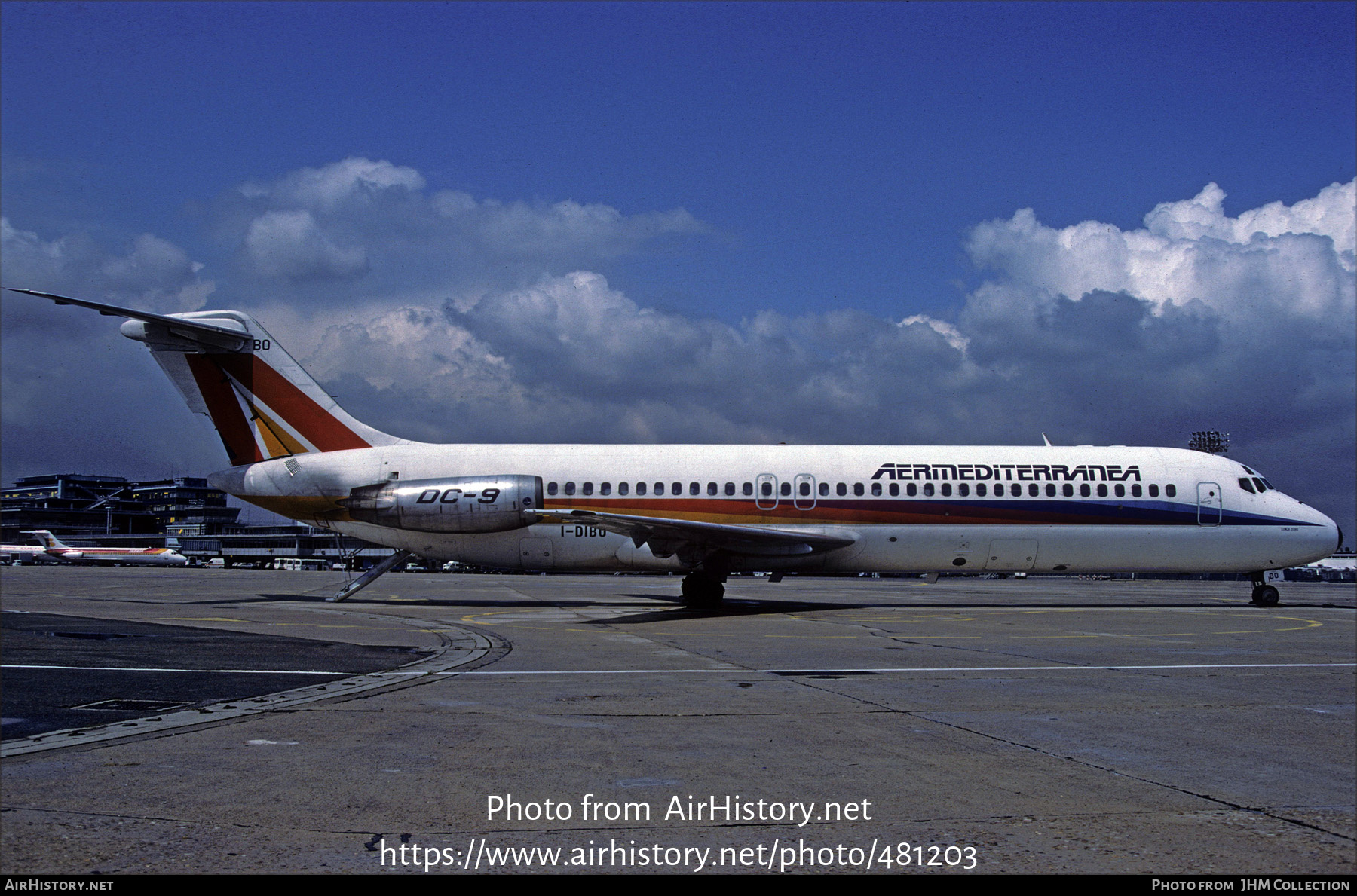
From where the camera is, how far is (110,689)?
944 centimetres

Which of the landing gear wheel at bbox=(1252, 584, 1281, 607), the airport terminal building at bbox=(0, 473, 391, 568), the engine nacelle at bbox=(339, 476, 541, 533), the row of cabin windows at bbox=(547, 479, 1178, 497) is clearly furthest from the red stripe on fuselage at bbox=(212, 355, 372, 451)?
the airport terminal building at bbox=(0, 473, 391, 568)

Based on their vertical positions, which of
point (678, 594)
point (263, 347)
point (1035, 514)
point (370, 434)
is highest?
point (263, 347)

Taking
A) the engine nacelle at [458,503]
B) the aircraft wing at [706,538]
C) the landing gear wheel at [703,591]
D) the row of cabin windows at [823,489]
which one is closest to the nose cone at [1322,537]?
the row of cabin windows at [823,489]

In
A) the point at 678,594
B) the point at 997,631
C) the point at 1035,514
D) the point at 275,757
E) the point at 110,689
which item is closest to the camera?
the point at 275,757

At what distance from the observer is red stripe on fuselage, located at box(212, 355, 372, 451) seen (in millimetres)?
25859

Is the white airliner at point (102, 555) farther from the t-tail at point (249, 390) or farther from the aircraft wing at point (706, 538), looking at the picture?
the aircraft wing at point (706, 538)

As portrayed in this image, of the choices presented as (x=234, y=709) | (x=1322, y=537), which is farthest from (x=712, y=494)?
(x=234, y=709)

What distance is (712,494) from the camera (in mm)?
25328

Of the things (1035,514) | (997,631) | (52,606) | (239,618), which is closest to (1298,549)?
(1035,514)

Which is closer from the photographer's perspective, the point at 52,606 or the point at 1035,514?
the point at 52,606

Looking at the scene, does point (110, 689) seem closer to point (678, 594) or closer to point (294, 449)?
point (294, 449)

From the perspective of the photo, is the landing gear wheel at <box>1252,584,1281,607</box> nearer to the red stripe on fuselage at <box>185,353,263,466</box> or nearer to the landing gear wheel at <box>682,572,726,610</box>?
the landing gear wheel at <box>682,572,726,610</box>

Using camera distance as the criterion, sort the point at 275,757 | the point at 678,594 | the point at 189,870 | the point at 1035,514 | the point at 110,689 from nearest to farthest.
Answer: the point at 189,870 → the point at 275,757 → the point at 110,689 → the point at 1035,514 → the point at 678,594

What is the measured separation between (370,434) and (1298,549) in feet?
83.7
